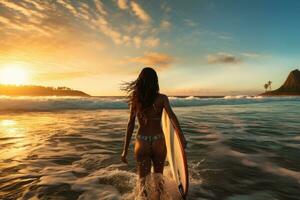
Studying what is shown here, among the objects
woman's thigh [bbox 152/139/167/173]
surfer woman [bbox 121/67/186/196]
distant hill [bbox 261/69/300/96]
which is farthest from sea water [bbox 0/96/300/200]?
distant hill [bbox 261/69/300/96]

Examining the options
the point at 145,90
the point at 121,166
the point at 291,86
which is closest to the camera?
the point at 145,90

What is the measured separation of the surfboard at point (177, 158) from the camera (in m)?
4.34

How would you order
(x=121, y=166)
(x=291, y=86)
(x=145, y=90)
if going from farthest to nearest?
(x=291, y=86)
(x=121, y=166)
(x=145, y=90)

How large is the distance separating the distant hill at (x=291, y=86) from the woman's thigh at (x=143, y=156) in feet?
595

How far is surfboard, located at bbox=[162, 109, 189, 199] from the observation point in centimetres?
434

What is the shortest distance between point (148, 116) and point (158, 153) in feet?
2.20

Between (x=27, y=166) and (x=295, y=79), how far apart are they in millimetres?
202220

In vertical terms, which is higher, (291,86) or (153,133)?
(291,86)

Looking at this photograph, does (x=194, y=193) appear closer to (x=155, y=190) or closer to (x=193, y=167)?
(x=155, y=190)

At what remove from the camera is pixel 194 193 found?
5.71 m

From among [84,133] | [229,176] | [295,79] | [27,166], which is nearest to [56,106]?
[84,133]

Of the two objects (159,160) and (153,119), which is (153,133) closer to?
(153,119)

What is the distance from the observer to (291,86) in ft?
589

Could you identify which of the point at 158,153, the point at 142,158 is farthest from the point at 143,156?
the point at 158,153
